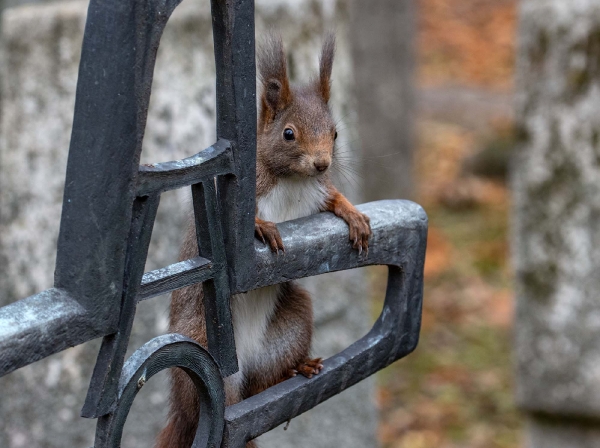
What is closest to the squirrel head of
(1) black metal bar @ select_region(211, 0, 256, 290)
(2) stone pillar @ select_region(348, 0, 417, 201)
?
(1) black metal bar @ select_region(211, 0, 256, 290)

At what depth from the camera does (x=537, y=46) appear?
9.98 ft

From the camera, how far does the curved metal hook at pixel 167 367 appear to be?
3.23ft

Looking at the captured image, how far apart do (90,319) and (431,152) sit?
7910 mm

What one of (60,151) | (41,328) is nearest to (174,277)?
(41,328)

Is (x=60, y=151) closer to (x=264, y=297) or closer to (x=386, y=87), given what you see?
(x=264, y=297)

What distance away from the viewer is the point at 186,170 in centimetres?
101

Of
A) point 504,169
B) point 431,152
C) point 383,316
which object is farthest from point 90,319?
point 431,152

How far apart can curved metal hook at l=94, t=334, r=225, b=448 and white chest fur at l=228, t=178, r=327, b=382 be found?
1.64ft

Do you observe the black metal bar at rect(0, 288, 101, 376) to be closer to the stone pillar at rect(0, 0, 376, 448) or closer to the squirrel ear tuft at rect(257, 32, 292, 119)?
the squirrel ear tuft at rect(257, 32, 292, 119)

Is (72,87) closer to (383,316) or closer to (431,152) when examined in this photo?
(383,316)

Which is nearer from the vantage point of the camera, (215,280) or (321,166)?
(215,280)

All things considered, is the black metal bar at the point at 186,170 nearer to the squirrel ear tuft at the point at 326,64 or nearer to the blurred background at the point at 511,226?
the squirrel ear tuft at the point at 326,64

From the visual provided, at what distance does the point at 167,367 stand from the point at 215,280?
0.39 feet

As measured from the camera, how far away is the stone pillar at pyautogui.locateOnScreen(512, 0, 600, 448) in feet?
9.83
